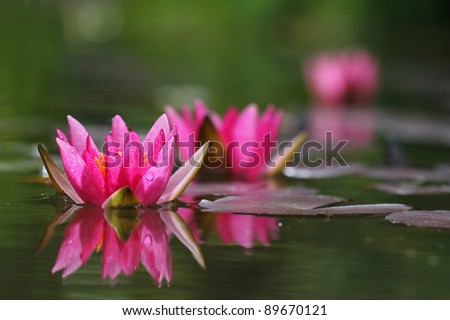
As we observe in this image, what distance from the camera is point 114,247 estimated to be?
1.60 meters

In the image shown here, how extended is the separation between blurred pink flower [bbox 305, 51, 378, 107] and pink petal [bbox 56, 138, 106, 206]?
3124mm

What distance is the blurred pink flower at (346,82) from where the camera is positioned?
15.9 ft

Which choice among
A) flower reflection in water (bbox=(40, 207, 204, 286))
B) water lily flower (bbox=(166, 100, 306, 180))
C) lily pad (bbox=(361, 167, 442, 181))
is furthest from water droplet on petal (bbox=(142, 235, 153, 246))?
lily pad (bbox=(361, 167, 442, 181))

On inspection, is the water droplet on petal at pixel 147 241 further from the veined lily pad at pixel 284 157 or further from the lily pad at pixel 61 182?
the veined lily pad at pixel 284 157

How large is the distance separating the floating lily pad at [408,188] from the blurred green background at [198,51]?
1475 millimetres

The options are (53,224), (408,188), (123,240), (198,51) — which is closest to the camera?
(123,240)

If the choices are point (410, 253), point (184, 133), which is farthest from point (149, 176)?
point (184, 133)

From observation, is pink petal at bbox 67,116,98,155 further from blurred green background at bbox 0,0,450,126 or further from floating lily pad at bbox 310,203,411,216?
blurred green background at bbox 0,0,450,126

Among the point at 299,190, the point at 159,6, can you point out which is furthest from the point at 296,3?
the point at 299,190

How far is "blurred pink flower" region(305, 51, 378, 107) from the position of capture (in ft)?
15.9

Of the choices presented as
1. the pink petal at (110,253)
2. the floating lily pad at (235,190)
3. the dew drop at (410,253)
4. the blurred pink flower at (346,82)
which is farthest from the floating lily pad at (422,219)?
the blurred pink flower at (346,82)

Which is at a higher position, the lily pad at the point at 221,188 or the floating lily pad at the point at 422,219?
the lily pad at the point at 221,188

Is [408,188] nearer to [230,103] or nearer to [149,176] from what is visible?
[149,176]

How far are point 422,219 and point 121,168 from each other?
572mm
